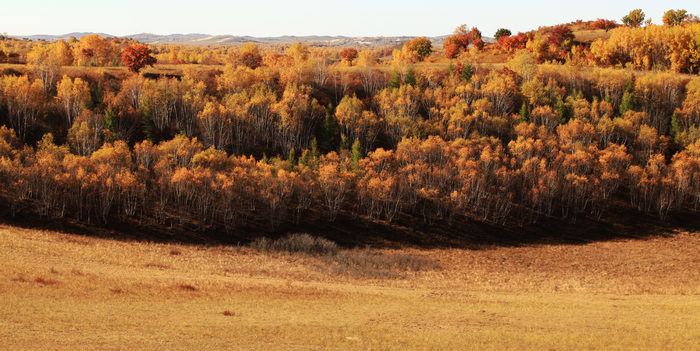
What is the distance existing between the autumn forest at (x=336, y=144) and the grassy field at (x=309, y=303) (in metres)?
18.1

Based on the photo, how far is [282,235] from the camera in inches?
3504

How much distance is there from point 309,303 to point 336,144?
8110cm

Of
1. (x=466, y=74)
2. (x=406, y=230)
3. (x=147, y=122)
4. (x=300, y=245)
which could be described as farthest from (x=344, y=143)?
(x=466, y=74)

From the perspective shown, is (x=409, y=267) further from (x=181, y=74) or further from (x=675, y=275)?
(x=181, y=74)

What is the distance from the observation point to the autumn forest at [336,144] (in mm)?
88750

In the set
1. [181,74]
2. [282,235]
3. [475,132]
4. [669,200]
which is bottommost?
[282,235]

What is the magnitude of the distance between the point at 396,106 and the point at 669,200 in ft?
202

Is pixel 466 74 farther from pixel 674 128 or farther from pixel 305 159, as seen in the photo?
pixel 305 159

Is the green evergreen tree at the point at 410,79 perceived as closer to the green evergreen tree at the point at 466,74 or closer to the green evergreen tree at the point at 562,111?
the green evergreen tree at the point at 466,74

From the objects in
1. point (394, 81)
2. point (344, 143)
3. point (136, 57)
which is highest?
point (136, 57)

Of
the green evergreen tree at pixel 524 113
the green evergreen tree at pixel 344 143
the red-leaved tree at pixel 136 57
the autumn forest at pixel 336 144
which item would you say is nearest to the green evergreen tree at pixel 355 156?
the autumn forest at pixel 336 144

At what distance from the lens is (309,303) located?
4216 cm

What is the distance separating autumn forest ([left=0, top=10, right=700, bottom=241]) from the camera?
88750 mm

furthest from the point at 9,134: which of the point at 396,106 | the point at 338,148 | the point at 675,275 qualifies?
the point at 675,275
